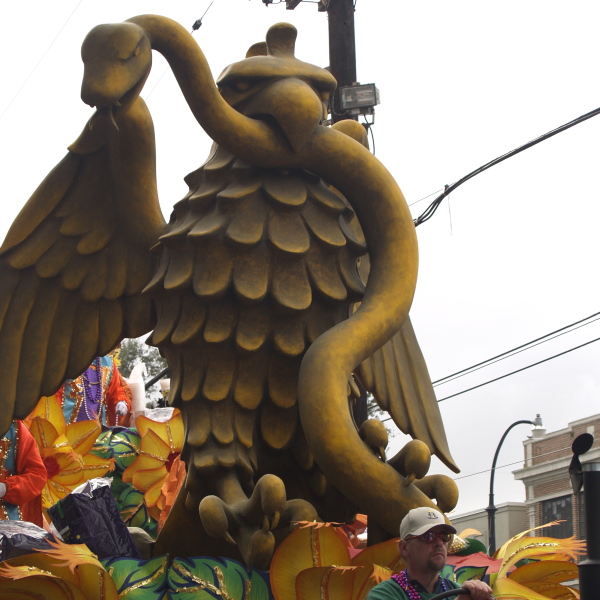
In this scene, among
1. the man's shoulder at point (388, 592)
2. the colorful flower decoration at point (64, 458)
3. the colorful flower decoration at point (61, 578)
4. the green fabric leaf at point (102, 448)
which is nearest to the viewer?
the man's shoulder at point (388, 592)

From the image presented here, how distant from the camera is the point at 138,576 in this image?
2783 mm

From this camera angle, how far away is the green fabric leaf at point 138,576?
2738 millimetres

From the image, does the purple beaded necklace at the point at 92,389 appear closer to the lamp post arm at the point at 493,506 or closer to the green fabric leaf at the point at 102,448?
the green fabric leaf at the point at 102,448

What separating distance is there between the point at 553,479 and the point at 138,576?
17.1 meters

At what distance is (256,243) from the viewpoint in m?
3.04

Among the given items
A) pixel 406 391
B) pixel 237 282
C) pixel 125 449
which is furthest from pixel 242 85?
pixel 125 449

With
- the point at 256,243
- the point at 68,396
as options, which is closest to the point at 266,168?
the point at 256,243

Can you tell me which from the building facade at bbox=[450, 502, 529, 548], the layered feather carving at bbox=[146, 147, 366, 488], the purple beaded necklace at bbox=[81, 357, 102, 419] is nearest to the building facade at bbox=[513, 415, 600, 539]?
the building facade at bbox=[450, 502, 529, 548]

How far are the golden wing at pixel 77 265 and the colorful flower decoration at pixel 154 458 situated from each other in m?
1.07

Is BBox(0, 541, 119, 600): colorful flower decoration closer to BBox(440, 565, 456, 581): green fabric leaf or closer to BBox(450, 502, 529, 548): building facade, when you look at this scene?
BBox(440, 565, 456, 581): green fabric leaf

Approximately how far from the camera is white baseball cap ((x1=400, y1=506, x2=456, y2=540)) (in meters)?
2.29

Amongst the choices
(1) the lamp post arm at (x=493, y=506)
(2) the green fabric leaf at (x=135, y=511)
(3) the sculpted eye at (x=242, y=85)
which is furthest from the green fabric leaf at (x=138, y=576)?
(1) the lamp post arm at (x=493, y=506)

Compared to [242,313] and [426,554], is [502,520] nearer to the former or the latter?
[242,313]

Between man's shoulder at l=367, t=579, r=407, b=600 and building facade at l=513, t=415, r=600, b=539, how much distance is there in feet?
52.5
